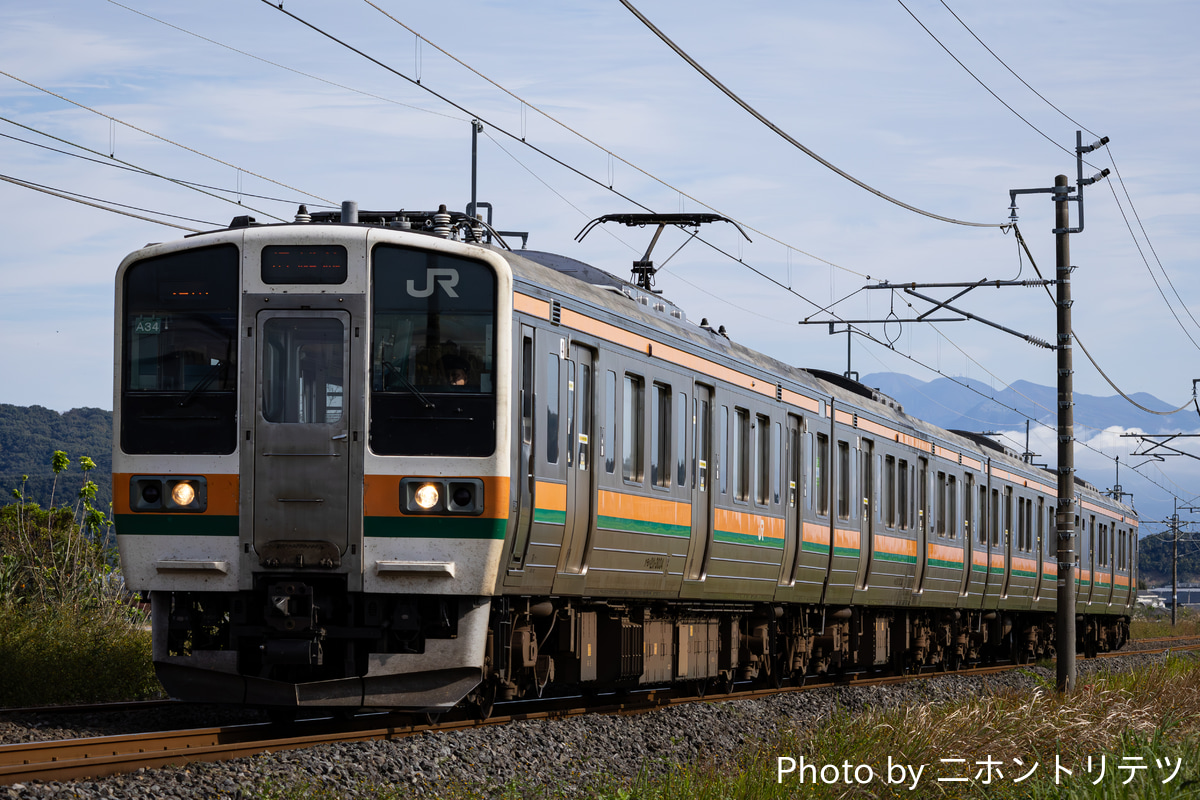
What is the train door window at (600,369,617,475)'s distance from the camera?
11820 mm

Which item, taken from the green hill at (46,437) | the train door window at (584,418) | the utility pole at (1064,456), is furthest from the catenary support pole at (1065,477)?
the green hill at (46,437)

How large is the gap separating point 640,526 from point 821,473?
553cm

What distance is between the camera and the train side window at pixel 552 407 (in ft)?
35.4

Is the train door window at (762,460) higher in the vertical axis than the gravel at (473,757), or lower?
higher

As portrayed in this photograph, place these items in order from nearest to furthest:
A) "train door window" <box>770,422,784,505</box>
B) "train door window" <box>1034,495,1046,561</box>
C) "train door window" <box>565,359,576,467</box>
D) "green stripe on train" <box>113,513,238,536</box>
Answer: "green stripe on train" <box>113,513,238,536</box> → "train door window" <box>565,359,576,467</box> → "train door window" <box>770,422,784,505</box> → "train door window" <box>1034,495,1046,561</box>

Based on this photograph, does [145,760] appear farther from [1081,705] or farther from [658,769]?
[1081,705]

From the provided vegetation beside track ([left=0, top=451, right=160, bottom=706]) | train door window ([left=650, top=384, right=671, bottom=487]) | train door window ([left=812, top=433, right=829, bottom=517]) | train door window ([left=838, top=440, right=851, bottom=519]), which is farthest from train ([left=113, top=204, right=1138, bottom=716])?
train door window ([left=838, top=440, right=851, bottom=519])

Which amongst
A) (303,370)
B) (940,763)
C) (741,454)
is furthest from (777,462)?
(303,370)

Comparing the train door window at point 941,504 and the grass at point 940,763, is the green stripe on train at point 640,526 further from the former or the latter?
the train door window at point 941,504

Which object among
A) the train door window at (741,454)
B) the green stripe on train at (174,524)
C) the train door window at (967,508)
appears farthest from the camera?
the train door window at (967,508)

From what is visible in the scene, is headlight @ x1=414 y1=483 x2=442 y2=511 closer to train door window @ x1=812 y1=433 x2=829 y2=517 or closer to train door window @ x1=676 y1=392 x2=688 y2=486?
train door window @ x1=676 y1=392 x2=688 y2=486

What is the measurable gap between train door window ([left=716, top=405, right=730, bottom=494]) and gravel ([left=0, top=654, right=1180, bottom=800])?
6.89 feet

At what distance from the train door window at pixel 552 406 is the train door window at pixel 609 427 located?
2.92 ft

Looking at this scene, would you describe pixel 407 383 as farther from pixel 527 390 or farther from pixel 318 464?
pixel 527 390
